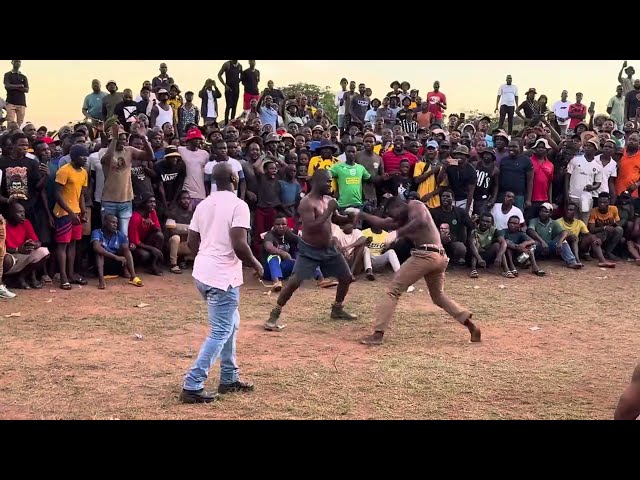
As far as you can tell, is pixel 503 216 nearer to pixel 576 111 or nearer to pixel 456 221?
pixel 456 221

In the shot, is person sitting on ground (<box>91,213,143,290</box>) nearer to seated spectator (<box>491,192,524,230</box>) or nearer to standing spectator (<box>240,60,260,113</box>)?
seated spectator (<box>491,192,524,230</box>)

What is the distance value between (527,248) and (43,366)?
8.53 meters

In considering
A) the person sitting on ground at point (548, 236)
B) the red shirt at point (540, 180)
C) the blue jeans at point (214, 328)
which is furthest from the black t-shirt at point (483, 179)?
the blue jeans at point (214, 328)

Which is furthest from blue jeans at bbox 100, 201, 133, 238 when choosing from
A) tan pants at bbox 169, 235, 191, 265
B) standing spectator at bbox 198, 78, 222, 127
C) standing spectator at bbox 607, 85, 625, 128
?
standing spectator at bbox 607, 85, 625, 128

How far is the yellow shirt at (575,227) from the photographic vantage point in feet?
45.2

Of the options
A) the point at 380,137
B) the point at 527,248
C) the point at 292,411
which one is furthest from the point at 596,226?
the point at 292,411

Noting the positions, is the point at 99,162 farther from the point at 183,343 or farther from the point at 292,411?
the point at 292,411

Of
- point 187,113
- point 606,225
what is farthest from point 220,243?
point 187,113

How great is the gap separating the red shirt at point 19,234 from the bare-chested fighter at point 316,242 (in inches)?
166

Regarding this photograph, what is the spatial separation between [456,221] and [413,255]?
477 cm

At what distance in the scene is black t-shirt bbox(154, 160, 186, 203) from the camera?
12383mm

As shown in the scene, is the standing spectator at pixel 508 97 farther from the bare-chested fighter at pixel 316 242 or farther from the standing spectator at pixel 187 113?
the bare-chested fighter at pixel 316 242

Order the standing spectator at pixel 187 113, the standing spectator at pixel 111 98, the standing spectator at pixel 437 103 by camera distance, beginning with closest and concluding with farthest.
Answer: the standing spectator at pixel 111 98, the standing spectator at pixel 187 113, the standing spectator at pixel 437 103

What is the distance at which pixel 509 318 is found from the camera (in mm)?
9859
